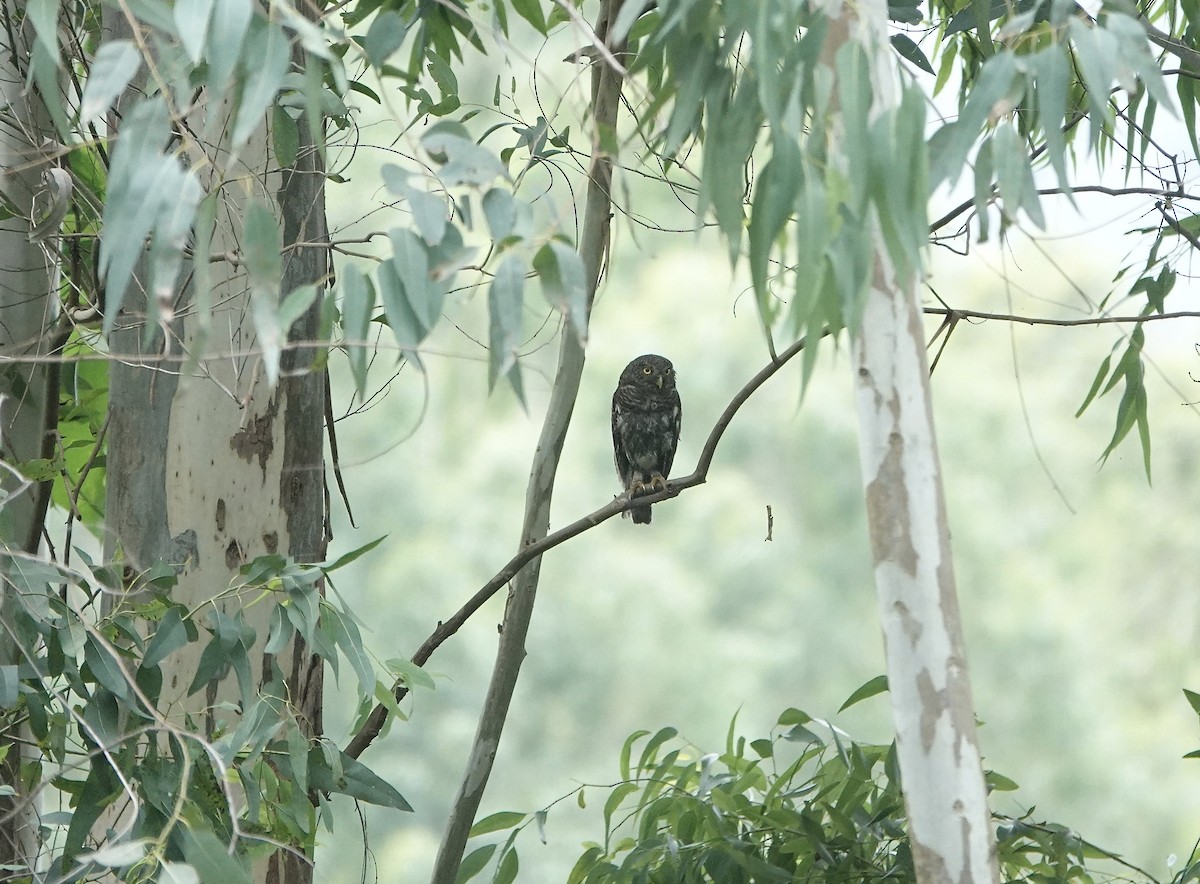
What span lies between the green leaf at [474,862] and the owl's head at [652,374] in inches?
67.7

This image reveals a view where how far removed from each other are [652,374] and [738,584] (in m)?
4.79

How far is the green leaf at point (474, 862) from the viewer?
5.66 ft

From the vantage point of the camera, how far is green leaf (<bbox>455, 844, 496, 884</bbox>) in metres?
1.73

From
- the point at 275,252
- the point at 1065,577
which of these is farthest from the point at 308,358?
the point at 1065,577

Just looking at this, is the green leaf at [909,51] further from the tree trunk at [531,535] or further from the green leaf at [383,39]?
the green leaf at [383,39]

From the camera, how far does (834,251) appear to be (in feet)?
2.72

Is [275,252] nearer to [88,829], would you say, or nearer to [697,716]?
[88,829]

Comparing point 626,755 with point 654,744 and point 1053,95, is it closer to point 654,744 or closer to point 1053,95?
point 654,744

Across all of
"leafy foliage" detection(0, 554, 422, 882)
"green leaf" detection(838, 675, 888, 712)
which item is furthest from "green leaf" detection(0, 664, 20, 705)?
"green leaf" detection(838, 675, 888, 712)

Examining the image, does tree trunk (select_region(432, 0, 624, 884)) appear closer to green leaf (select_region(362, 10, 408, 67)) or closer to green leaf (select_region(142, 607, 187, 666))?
green leaf (select_region(142, 607, 187, 666))

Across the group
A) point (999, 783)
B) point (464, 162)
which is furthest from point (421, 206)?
point (999, 783)

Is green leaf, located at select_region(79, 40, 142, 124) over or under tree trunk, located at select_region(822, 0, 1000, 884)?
over

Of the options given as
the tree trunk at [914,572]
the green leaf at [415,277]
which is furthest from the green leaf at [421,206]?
the tree trunk at [914,572]

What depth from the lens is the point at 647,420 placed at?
326cm
